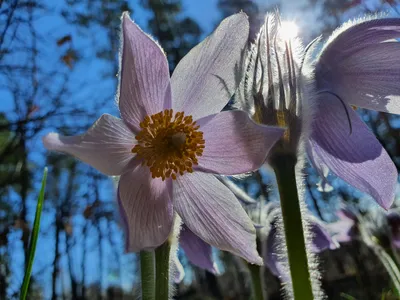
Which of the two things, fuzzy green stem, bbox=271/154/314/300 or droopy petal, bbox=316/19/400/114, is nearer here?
fuzzy green stem, bbox=271/154/314/300

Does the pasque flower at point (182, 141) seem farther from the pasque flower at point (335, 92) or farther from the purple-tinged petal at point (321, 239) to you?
the purple-tinged petal at point (321, 239)

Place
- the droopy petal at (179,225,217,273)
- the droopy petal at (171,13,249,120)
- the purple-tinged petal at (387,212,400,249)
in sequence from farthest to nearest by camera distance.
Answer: the purple-tinged petal at (387,212,400,249)
the droopy petal at (179,225,217,273)
the droopy petal at (171,13,249,120)

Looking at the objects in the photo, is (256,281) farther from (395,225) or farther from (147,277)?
(395,225)

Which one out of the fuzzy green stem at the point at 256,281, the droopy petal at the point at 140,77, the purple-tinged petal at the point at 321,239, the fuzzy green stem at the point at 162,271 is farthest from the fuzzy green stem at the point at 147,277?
the purple-tinged petal at the point at 321,239

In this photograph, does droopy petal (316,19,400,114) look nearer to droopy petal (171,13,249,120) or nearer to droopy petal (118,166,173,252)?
droopy petal (171,13,249,120)

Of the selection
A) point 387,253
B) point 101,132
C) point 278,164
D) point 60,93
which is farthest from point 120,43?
point 60,93

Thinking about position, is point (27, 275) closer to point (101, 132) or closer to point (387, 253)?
point (101, 132)

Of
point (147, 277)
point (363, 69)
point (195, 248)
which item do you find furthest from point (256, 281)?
point (363, 69)

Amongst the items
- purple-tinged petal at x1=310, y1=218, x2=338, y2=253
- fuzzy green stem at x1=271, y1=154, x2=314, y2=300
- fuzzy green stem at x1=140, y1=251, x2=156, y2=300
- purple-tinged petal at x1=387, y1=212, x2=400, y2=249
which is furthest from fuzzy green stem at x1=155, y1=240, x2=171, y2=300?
purple-tinged petal at x1=387, y1=212, x2=400, y2=249
